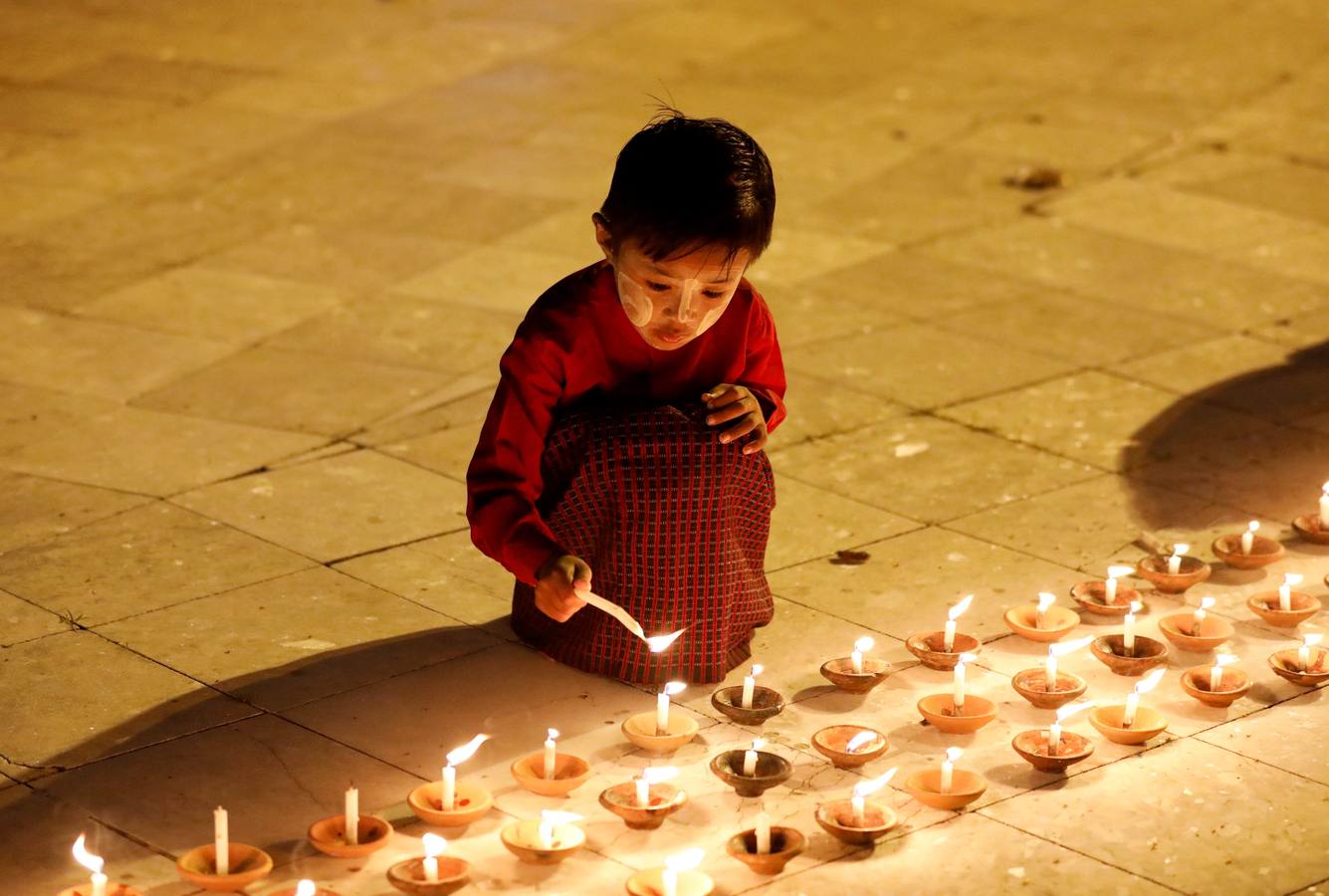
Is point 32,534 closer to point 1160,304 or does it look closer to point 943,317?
point 943,317

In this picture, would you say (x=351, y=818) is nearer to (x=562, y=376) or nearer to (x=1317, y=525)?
(x=562, y=376)

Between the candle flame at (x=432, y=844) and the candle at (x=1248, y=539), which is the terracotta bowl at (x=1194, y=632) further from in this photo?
the candle flame at (x=432, y=844)

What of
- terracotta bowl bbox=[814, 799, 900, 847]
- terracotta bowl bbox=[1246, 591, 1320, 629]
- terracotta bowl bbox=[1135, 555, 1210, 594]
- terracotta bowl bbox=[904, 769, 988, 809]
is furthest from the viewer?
terracotta bowl bbox=[1135, 555, 1210, 594]

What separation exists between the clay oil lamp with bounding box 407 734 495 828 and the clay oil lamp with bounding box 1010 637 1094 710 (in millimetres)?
1225

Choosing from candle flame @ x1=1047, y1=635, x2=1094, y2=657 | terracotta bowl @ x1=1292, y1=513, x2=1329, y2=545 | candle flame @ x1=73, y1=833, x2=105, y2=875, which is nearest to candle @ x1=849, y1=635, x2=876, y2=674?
candle flame @ x1=1047, y1=635, x2=1094, y2=657

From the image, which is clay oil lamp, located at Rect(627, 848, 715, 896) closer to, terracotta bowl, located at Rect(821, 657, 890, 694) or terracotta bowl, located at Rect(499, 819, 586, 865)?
terracotta bowl, located at Rect(499, 819, 586, 865)

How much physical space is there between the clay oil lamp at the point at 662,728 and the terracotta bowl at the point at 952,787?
1.56ft

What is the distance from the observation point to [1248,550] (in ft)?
15.6

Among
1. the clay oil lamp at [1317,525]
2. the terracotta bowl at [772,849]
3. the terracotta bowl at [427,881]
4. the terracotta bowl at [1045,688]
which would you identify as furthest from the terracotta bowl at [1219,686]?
the terracotta bowl at [427,881]

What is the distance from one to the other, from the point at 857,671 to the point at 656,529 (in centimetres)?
56

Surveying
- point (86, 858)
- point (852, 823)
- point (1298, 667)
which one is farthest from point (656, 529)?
point (1298, 667)

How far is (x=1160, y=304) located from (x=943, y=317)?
0.87m

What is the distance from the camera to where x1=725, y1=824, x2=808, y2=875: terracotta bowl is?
332 centimetres

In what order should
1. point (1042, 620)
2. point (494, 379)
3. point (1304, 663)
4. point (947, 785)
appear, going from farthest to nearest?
point (494, 379), point (1042, 620), point (1304, 663), point (947, 785)
